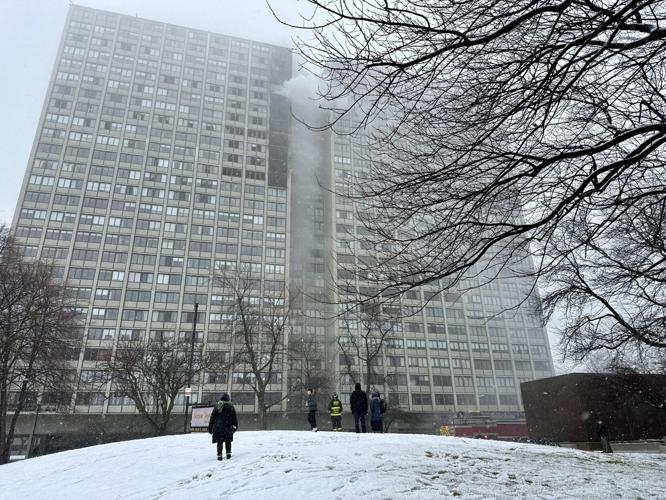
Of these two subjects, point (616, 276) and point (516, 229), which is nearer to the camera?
point (516, 229)

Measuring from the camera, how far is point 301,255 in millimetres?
83812

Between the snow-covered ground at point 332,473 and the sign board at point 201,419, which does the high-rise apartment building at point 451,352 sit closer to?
the sign board at point 201,419

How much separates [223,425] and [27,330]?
59.5 feet

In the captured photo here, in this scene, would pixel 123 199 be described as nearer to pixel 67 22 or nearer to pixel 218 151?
pixel 218 151

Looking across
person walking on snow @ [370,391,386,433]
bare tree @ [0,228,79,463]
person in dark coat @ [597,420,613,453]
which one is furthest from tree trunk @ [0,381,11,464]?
person in dark coat @ [597,420,613,453]

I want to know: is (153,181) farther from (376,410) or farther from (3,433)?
(376,410)

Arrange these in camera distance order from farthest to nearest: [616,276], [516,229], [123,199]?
[123,199], [616,276], [516,229]

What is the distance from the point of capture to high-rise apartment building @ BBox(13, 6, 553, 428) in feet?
207

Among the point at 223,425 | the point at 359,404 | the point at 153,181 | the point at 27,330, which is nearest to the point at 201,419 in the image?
the point at 359,404

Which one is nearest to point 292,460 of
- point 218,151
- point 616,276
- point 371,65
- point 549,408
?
point 371,65

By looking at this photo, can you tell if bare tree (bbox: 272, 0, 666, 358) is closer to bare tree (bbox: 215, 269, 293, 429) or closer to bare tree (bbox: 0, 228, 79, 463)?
bare tree (bbox: 0, 228, 79, 463)

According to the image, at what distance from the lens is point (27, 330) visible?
21359 mm

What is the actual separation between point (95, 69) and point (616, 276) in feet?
308

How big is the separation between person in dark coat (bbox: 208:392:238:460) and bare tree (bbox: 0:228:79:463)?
15.0m
